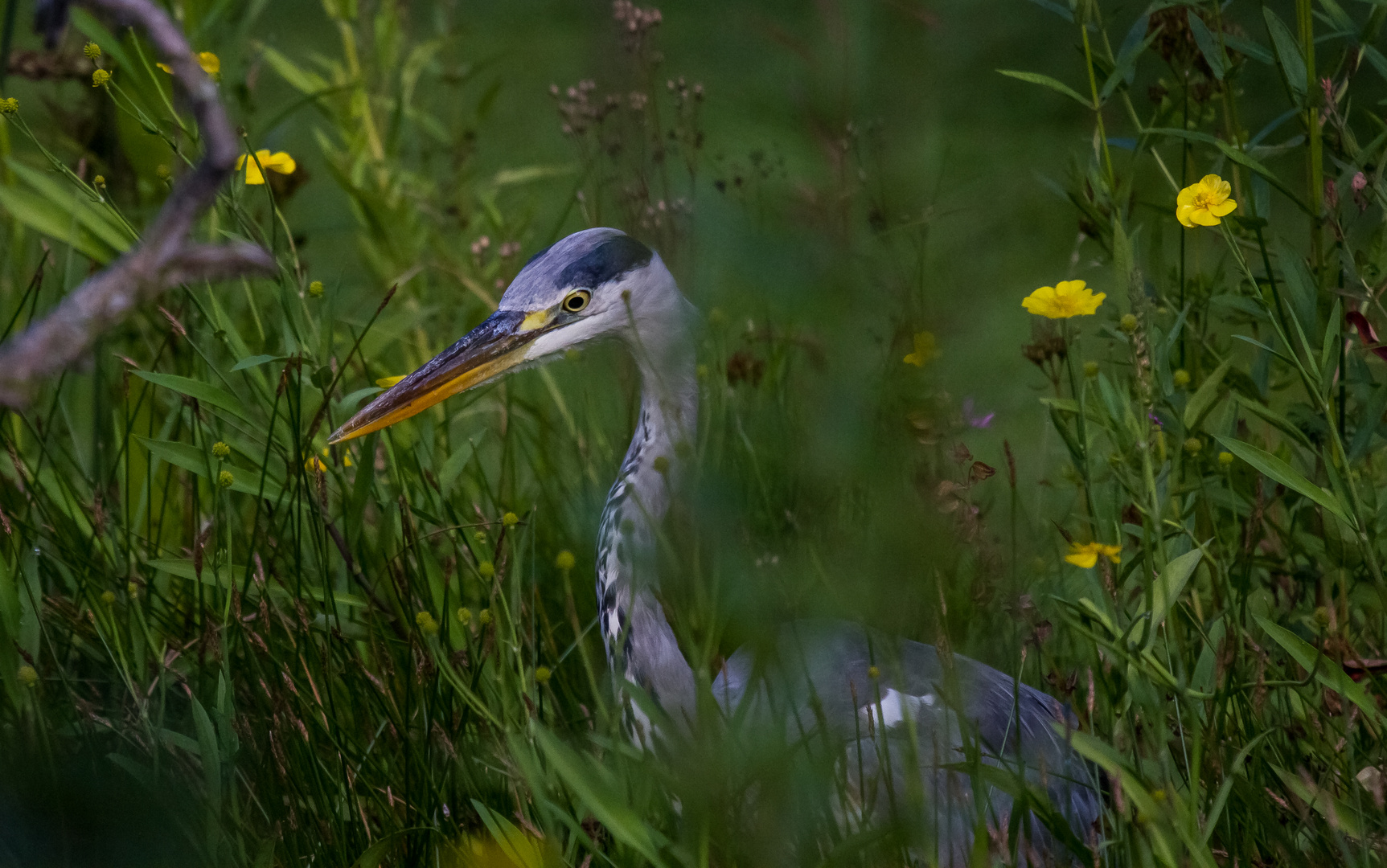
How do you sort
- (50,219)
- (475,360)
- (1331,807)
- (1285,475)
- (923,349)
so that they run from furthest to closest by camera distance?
(50,219)
(475,360)
(1285,475)
(1331,807)
(923,349)

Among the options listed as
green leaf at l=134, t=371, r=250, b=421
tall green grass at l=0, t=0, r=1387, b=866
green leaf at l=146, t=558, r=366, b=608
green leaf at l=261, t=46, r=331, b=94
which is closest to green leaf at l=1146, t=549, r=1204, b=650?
tall green grass at l=0, t=0, r=1387, b=866

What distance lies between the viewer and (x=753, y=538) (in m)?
0.84

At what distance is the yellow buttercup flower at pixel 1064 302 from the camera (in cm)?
146

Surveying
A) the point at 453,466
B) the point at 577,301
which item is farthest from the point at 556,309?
the point at 453,466

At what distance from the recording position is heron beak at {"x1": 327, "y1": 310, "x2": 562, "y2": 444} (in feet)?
5.85

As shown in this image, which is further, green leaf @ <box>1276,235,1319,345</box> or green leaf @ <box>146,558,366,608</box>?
green leaf @ <box>146,558,366,608</box>

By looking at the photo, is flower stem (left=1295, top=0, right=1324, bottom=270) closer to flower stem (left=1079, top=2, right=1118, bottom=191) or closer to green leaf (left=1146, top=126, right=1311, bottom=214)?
green leaf (left=1146, top=126, right=1311, bottom=214)

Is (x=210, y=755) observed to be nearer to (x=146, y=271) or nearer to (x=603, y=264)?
(x=146, y=271)

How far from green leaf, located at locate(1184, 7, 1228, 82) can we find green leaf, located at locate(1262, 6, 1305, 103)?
6 centimetres

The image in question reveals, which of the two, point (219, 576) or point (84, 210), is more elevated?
point (84, 210)

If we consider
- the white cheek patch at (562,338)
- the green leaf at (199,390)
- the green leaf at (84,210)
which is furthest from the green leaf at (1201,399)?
the green leaf at (84,210)

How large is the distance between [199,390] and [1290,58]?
131 cm

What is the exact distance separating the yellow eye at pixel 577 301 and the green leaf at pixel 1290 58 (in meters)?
0.95

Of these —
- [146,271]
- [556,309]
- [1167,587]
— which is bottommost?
[1167,587]
